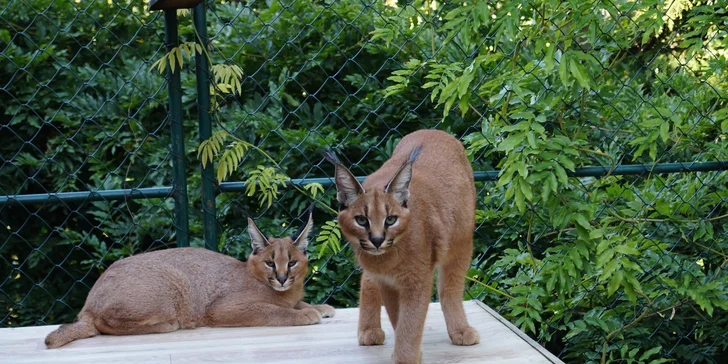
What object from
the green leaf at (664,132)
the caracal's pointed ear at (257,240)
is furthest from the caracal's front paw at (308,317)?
the green leaf at (664,132)

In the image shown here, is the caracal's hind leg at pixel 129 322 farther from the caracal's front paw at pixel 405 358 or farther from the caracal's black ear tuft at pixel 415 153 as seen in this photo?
the caracal's black ear tuft at pixel 415 153

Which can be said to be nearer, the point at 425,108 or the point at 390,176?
the point at 390,176

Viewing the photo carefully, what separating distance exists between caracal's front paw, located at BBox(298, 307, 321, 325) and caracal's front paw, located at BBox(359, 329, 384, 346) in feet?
1.65

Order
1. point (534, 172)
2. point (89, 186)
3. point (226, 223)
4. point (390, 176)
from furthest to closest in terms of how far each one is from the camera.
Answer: point (89, 186) < point (226, 223) < point (534, 172) < point (390, 176)

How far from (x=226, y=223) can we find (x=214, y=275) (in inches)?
38.4

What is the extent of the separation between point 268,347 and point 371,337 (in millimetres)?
426

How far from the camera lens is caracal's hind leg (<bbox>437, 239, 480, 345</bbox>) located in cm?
384

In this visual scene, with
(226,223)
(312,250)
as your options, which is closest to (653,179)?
(312,250)

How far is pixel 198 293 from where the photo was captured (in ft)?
14.3

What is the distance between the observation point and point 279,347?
12.6 ft

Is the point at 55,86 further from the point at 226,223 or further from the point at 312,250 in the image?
the point at 312,250

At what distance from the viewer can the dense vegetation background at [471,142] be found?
4484 millimetres

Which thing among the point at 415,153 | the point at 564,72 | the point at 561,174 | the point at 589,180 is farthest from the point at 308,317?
the point at 589,180

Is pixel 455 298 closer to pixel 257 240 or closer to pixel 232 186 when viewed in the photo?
pixel 257 240
